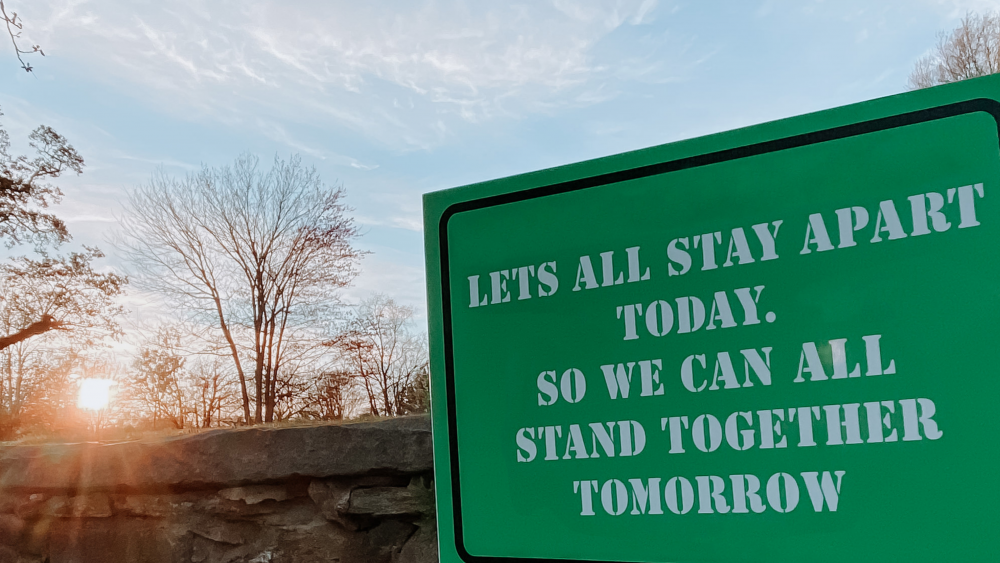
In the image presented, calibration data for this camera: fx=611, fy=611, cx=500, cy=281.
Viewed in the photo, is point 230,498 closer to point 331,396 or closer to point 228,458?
point 228,458

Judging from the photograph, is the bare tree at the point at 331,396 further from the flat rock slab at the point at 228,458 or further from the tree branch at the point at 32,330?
the tree branch at the point at 32,330

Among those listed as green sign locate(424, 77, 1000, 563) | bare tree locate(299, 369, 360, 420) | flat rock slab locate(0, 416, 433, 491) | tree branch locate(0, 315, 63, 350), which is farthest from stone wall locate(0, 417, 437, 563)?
tree branch locate(0, 315, 63, 350)

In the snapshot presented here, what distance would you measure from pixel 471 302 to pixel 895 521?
543mm

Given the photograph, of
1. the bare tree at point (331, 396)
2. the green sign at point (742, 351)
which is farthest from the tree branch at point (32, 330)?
the green sign at point (742, 351)

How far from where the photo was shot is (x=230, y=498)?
1.50 m

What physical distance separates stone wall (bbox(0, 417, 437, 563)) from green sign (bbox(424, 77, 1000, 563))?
23.3 inches

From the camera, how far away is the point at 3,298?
3.22m

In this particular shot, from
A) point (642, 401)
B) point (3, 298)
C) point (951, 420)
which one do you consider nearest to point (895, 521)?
point (951, 420)

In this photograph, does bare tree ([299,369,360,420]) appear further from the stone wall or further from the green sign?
the green sign

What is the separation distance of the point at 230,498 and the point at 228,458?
3.9 inches

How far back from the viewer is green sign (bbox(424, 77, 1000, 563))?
63 centimetres

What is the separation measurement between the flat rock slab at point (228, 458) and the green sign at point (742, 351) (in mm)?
584

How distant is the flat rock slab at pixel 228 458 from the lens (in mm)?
1396

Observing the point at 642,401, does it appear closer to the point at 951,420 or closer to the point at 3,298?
the point at 951,420
